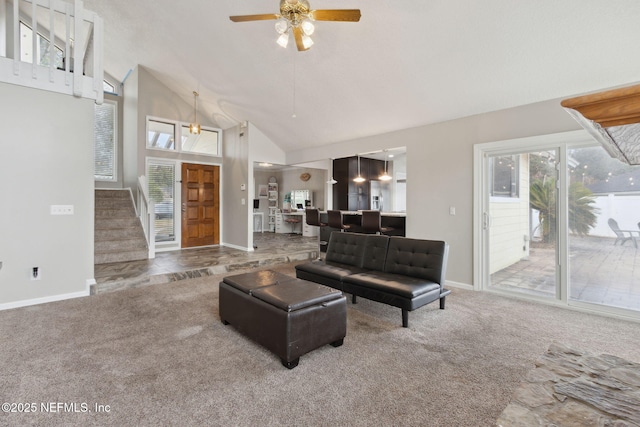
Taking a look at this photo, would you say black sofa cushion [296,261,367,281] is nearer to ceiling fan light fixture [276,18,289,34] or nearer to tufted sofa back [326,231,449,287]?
tufted sofa back [326,231,449,287]

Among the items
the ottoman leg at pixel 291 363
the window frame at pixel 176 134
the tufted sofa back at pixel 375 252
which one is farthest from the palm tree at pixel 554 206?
the window frame at pixel 176 134

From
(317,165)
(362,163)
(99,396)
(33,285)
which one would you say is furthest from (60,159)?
(362,163)

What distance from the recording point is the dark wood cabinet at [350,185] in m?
8.77

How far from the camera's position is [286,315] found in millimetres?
2287

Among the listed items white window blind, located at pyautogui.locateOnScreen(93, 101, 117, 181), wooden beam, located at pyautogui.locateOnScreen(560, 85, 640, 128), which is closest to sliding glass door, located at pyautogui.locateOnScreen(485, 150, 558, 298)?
wooden beam, located at pyautogui.locateOnScreen(560, 85, 640, 128)

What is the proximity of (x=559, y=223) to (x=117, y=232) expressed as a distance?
7.48 meters

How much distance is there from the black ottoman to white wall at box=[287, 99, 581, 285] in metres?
2.73

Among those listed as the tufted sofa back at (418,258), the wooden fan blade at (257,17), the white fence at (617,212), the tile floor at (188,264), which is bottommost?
the tile floor at (188,264)

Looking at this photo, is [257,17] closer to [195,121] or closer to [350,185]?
[195,121]

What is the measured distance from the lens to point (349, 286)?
11.5 ft

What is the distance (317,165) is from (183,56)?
Result: 4.37m

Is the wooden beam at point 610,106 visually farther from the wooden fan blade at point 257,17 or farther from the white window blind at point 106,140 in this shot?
the white window blind at point 106,140

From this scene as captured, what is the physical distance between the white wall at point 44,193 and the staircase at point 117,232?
1.59 meters

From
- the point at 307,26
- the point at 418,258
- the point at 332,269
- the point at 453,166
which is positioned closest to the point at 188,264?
the point at 332,269
